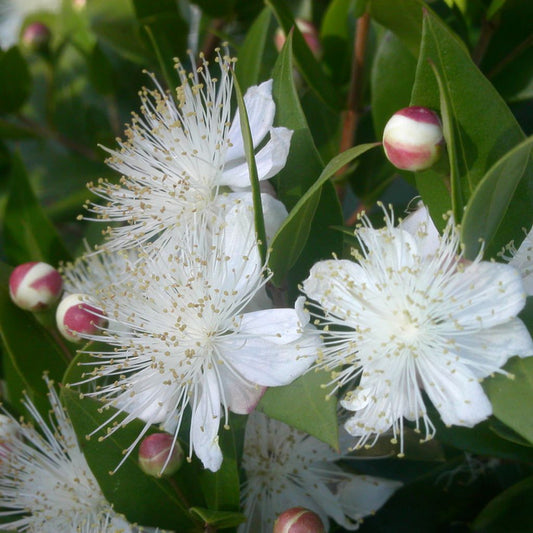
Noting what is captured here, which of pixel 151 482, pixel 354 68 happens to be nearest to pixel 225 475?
pixel 151 482

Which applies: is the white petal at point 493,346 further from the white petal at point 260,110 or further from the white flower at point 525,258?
the white petal at point 260,110

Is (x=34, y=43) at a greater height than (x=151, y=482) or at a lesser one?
greater

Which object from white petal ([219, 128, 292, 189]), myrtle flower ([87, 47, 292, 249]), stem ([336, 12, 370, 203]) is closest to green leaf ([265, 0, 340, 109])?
stem ([336, 12, 370, 203])

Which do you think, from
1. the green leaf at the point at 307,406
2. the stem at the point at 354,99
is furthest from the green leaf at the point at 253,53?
the green leaf at the point at 307,406

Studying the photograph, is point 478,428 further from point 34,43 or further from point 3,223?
point 34,43

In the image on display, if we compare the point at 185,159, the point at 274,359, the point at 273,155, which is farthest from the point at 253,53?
the point at 274,359

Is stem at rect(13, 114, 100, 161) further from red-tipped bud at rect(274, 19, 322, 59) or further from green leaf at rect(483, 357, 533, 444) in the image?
green leaf at rect(483, 357, 533, 444)
